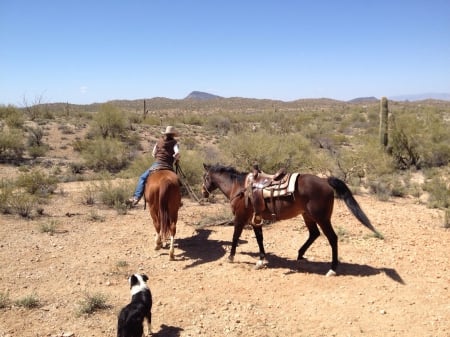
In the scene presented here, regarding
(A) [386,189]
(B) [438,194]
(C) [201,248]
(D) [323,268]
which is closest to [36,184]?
(C) [201,248]

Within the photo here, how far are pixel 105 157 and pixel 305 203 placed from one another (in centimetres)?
1259

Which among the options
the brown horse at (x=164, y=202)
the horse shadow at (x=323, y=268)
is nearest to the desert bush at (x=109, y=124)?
the brown horse at (x=164, y=202)

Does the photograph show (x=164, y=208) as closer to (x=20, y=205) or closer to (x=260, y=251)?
(x=260, y=251)

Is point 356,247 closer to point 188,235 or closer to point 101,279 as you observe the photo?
point 188,235

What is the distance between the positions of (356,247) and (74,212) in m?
6.89

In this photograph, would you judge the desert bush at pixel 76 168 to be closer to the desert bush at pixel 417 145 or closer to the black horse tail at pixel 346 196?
the black horse tail at pixel 346 196

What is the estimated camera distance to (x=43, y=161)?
17.2m

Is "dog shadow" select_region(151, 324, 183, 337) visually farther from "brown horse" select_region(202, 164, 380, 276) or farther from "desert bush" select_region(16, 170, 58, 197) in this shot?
"desert bush" select_region(16, 170, 58, 197)

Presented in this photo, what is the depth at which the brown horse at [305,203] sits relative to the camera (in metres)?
6.04

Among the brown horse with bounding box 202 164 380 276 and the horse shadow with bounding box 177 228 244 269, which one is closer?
the brown horse with bounding box 202 164 380 276

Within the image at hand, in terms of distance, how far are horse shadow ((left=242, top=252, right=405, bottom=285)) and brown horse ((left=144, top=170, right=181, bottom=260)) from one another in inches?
66.9

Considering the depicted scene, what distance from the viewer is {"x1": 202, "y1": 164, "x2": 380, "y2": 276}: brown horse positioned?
6.04 m

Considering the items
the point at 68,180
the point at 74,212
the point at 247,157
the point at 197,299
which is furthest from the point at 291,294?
the point at 68,180

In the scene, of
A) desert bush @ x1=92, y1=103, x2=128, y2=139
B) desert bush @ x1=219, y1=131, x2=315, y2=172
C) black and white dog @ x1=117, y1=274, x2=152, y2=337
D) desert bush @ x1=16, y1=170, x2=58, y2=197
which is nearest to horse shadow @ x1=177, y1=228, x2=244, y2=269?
black and white dog @ x1=117, y1=274, x2=152, y2=337
